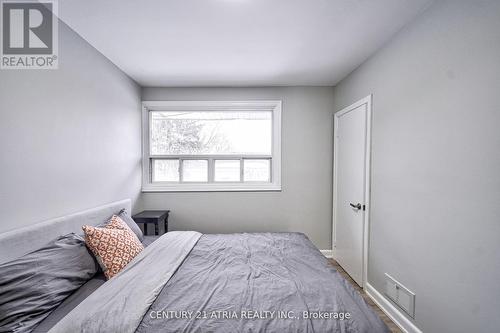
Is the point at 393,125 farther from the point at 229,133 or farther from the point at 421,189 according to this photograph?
the point at 229,133

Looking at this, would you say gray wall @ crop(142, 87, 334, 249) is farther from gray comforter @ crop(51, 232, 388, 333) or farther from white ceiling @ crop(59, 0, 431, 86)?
gray comforter @ crop(51, 232, 388, 333)

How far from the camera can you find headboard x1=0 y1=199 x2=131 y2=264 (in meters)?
1.12

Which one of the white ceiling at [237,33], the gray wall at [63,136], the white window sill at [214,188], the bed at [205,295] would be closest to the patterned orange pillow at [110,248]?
the bed at [205,295]

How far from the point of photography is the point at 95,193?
1.94 meters

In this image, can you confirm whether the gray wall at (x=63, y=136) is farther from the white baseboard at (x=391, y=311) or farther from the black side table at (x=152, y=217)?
the white baseboard at (x=391, y=311)

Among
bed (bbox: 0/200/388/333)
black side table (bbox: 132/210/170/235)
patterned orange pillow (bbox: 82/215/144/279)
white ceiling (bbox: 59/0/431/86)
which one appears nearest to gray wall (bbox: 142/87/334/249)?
black side table (bbox: 132/210/170/235)

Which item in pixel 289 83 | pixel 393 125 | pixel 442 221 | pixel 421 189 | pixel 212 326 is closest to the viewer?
pixel 212 326

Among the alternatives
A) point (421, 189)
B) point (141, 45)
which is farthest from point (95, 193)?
point (421, 189)

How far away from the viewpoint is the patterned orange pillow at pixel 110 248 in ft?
4.64

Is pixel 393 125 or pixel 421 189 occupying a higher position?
pixel 393 125

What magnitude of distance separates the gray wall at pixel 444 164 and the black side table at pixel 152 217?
102 inches

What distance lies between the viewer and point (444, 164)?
1.34 metres

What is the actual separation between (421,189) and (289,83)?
2070 millimetres

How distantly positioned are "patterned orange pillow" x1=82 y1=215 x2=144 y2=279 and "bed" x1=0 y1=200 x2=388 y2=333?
0.27 ft
